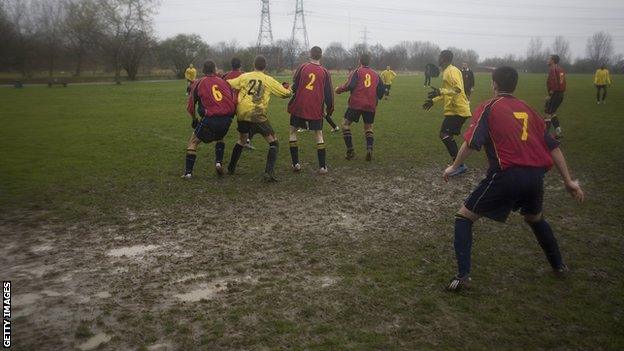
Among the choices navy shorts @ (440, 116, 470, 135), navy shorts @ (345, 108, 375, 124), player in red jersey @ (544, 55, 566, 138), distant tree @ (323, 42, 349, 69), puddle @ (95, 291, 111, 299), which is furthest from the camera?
distant tree @ (323, 42, 349, 69)

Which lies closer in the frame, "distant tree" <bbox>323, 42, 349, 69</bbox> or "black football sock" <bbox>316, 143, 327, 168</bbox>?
"black football sock" <bbox>316, 143, 327, 168</bbox>

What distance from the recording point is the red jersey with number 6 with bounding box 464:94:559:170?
3.81 m

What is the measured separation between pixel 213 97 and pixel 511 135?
5.21m

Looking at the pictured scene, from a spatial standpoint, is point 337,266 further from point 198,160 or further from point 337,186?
point 198,160

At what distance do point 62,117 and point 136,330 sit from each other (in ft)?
49.9

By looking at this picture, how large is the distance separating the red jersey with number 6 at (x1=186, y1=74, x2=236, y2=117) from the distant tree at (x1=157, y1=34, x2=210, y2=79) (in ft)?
189

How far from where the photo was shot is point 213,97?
7613 millimetres

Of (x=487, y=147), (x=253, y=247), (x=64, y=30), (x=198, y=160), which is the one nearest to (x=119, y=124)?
(x=198, y=160)

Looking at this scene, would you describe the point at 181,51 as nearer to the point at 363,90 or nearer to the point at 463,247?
the point at 363,90

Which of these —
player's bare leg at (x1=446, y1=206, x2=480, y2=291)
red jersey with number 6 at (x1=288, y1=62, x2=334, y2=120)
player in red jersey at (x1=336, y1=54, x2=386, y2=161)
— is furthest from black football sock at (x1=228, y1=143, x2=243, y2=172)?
player's bare leg at (x1=446, y1=206, x2=480, y2=291)

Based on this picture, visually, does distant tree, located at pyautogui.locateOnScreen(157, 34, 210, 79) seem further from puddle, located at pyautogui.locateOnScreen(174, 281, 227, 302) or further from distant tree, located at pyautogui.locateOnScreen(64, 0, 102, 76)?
puddle, located at pyautogui.locateOnScreen(174, 281, 227, 302)

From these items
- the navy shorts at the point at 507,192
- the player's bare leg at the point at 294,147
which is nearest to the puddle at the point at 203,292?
the navy shorts at the point at 507,192

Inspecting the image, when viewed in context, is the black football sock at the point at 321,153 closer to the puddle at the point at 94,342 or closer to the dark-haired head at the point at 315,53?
the dark-haired head at the point at 315,53

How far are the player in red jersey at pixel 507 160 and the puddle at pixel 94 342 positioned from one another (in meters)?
2.85
